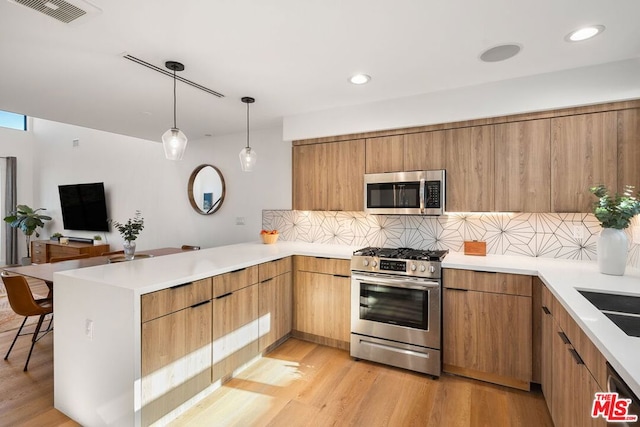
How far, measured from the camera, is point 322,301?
3.10 m

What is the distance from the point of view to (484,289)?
2.44m

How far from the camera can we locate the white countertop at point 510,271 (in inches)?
43.2

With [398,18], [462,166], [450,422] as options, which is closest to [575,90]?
[462,166]

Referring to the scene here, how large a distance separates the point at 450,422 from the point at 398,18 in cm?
249

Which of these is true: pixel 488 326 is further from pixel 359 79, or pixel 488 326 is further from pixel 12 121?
pixel 12 121

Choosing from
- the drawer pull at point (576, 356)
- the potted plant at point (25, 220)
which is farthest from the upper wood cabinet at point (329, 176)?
the potted plant at point (25, 220)

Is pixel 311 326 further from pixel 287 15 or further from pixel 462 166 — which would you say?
pixel 287 15

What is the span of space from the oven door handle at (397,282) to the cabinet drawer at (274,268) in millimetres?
708

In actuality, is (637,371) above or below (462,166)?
below

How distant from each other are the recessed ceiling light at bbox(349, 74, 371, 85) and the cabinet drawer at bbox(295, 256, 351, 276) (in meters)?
1.59

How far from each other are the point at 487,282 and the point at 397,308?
0.75 meters

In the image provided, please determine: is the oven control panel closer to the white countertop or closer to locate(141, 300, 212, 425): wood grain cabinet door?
the white countertop

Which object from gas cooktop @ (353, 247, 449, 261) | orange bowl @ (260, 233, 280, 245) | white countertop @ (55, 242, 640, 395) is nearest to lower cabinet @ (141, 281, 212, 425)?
white countertop @ (55, 242, 640, 395)

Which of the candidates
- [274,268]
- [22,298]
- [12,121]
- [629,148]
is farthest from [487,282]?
[12,121]
